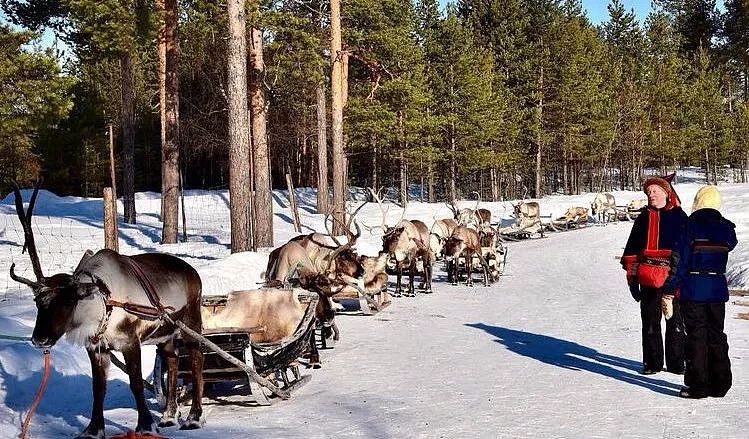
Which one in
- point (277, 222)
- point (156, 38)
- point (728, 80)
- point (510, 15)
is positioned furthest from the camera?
point (728, 80)

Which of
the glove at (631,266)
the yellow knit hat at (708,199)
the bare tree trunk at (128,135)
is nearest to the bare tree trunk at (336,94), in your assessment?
the bare tree trunk at (128,135)

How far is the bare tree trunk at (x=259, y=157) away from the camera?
1998 cm

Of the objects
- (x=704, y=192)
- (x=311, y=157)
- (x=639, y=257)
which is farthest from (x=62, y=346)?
(x=311, y=157)

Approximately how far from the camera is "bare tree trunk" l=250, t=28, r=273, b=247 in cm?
1998

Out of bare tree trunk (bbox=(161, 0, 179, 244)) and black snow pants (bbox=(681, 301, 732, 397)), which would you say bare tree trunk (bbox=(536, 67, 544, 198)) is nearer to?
bare tree trunk (bbox=(161, 0, 179, 244))

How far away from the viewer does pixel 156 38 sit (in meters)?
24.4

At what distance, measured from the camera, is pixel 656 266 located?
337 inches

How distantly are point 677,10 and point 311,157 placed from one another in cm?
5701

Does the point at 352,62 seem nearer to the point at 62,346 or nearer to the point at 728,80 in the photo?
the point at 62,346

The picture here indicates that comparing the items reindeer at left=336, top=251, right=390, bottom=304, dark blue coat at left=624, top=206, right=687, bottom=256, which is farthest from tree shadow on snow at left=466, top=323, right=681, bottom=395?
reindeer at left=336, top=251, right=390, bottom=304

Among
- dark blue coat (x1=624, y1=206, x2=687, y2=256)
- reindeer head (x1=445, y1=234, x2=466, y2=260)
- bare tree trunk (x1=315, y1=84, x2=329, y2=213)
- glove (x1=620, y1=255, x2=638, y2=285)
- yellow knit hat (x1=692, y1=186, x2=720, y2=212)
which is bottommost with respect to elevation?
reindeer head (x1=445, y1=234, x2=466, y2=260)

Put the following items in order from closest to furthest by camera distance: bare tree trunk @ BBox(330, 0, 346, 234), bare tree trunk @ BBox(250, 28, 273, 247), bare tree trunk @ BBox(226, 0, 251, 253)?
bare tree trunk @ BBox(226, 0, 251, 253)
bare tree trunk @ BBox(250, 28, 273, 247)
bare tree trunk @ BBox(330, 0, 346, 234)

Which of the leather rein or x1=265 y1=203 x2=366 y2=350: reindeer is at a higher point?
the leather rein

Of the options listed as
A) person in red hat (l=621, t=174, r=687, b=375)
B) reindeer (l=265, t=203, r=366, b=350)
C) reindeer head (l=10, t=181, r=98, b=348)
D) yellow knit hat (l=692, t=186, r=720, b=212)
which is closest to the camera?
reindeer head (l=10, t=181, r=98, b=348)
